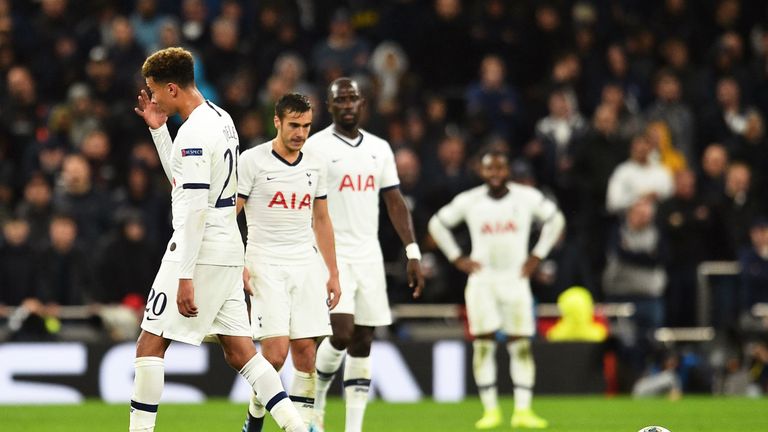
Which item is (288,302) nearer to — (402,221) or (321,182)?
(321,182)

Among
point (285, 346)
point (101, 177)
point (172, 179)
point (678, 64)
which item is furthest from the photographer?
point (678, 64)

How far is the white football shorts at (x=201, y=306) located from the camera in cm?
872

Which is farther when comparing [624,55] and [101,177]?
[624,55]

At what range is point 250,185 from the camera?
395 inches

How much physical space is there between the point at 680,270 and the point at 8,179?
842cm

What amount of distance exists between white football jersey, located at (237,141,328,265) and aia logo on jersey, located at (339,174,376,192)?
1.03 metres

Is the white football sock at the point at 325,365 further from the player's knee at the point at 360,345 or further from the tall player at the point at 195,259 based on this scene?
the tall player at the point at 195,259

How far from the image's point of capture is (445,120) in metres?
20.5

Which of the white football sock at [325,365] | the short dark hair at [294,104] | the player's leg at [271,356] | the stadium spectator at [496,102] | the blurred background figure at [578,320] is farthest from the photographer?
the stadium spectator at [496,102]

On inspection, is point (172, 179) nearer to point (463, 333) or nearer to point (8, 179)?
point (463, 333)

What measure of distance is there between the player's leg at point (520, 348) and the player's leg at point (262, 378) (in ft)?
16.4

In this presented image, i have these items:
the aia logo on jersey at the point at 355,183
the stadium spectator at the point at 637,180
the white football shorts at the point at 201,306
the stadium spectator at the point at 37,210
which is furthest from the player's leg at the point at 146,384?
the stadium spectator at the point at 637,180

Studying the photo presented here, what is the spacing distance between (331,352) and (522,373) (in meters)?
3.25

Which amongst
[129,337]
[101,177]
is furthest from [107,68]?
[129,337]
